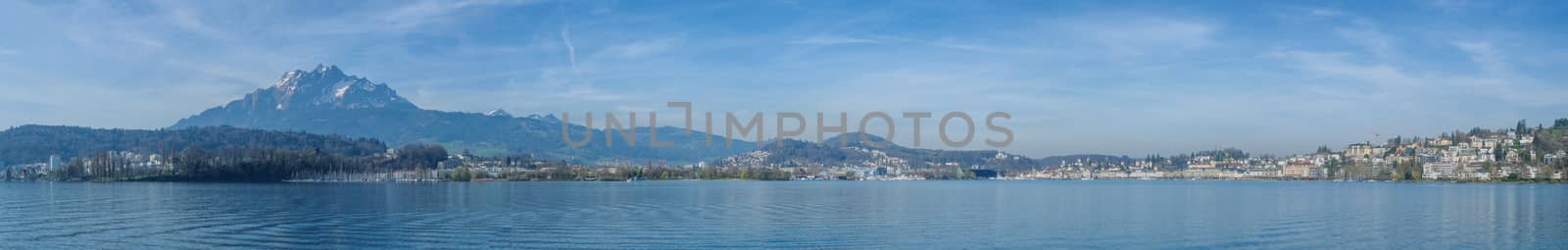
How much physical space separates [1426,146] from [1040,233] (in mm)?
185774

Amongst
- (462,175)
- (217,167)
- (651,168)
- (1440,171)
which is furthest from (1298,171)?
(217,167)

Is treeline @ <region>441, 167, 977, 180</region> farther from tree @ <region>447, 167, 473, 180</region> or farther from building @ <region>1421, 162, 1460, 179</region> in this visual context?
building @ <region>1421, 162, 1460, 179</region>

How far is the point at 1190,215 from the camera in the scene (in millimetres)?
42656

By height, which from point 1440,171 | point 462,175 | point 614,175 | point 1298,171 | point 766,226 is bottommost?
point 1298,171

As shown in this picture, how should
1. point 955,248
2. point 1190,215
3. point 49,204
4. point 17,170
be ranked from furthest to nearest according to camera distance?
1. point 17,170
2. point 49,204
3. point 1190,215
4. point 955,248

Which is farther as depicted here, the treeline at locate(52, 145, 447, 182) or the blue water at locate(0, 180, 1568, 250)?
the treeline at locate(52, 145, 447, 182)

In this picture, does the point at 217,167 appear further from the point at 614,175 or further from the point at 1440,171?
the point at 1440,171

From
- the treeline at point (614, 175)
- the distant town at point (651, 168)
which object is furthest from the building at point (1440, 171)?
the treeline at point (614, 175)

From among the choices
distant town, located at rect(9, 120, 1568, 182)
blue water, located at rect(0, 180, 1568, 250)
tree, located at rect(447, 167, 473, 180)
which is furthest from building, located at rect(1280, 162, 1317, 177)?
blue water, located at rect(0, 180, 1568, 250)

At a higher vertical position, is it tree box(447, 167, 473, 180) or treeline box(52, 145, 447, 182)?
treeline box(52, 145, 447, 182)

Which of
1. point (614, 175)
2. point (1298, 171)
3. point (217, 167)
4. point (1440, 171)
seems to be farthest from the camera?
point (1298, 171)

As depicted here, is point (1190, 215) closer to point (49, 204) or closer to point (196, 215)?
point (196, 215)

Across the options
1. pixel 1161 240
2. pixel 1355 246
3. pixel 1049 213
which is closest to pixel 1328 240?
pixel 1355 246

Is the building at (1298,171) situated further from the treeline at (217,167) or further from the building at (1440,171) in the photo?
the treeline at (217,167)
